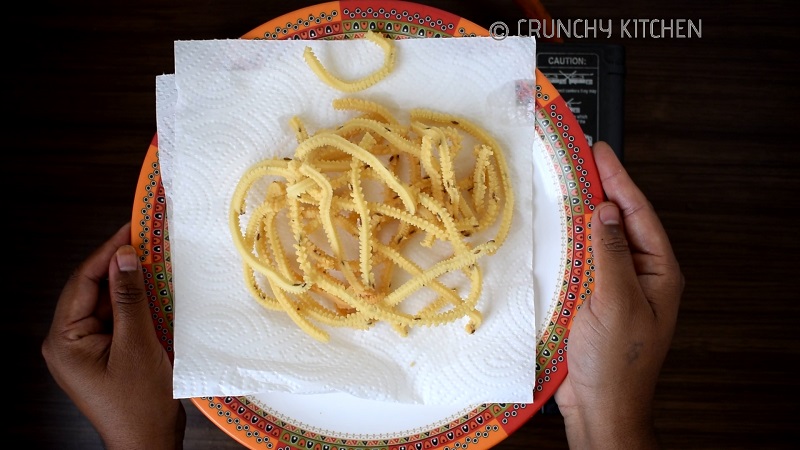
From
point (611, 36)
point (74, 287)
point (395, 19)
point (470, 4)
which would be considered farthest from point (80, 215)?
point (611, 36)

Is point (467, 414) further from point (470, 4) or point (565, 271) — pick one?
point (470, 4)

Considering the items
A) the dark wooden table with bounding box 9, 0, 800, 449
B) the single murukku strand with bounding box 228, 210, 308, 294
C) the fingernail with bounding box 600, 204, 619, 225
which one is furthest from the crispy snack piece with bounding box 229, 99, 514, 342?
the dark wooden table with bounding box 9, 0, 800, 449

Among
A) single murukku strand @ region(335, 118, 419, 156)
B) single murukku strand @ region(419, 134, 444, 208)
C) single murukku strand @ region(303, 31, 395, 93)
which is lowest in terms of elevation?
single murukku strand @ region(419, 134, 444, 208)

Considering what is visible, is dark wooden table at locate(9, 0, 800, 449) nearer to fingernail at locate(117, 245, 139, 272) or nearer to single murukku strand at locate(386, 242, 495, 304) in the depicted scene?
fingernail at locate(117, 245, 139, 272)

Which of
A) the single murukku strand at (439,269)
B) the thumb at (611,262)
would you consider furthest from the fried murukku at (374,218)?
the thumb at (611,262)

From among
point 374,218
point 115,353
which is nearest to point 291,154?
point 374,218

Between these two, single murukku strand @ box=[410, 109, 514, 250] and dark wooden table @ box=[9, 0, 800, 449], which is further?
dark wooden table @ box=[9, 0, 800, 449]

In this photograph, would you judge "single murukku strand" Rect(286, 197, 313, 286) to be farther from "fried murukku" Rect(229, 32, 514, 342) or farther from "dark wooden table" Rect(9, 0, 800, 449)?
"dark wooden table" Rect(9, 0, 800, 449)

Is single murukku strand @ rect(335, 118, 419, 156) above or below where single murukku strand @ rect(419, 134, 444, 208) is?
above

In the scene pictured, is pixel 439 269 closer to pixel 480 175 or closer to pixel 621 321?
pixel 480 175
